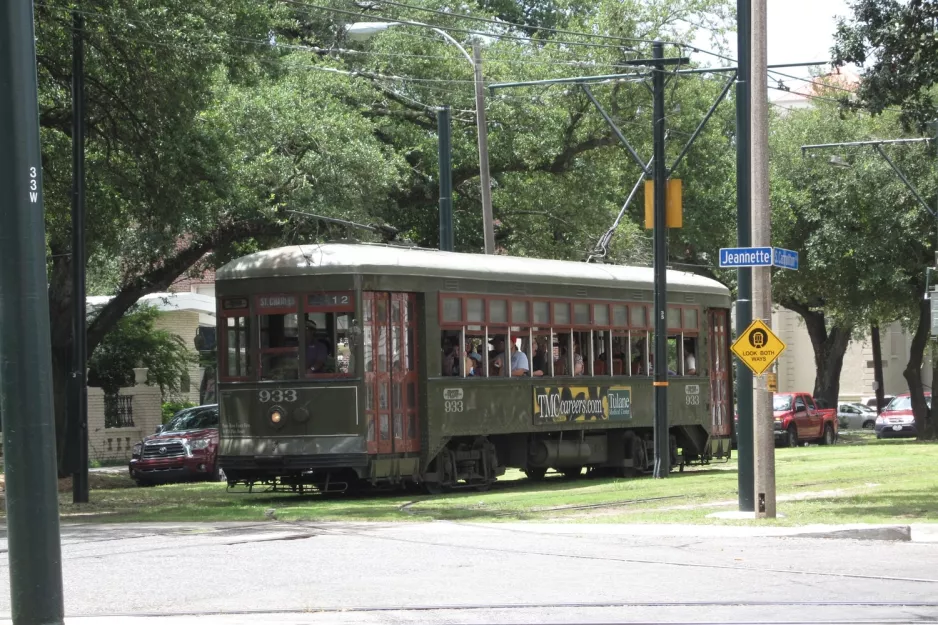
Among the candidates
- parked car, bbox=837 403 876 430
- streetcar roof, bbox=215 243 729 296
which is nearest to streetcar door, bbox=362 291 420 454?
streetcar roof, bbox=215 243 729 296

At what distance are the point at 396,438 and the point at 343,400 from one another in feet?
3.44

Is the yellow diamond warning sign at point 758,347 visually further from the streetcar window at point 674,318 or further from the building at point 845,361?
the building at point 845,361

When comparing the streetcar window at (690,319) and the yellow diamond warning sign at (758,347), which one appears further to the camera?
the streetcar window at (690,319)

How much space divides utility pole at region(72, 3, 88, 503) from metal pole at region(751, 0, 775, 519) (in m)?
9.71

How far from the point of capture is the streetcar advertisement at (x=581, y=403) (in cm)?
2352

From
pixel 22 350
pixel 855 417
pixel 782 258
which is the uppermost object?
pixel 782 258

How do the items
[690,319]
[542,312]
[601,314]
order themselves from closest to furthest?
[542,312], [601,314], [690,319]

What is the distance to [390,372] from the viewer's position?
2062cm

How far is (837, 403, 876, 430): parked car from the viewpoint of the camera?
67.8 m

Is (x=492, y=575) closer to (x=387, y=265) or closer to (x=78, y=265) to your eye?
(x=387, y=265)

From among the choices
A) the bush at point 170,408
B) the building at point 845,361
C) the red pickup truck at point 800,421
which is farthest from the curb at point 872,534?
the building at point 845,361

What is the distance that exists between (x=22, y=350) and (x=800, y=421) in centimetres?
3921

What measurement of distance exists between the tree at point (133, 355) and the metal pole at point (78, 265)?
768 inches

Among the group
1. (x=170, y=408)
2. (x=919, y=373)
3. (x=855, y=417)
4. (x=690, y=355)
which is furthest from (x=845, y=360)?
(x=690, y=355)
